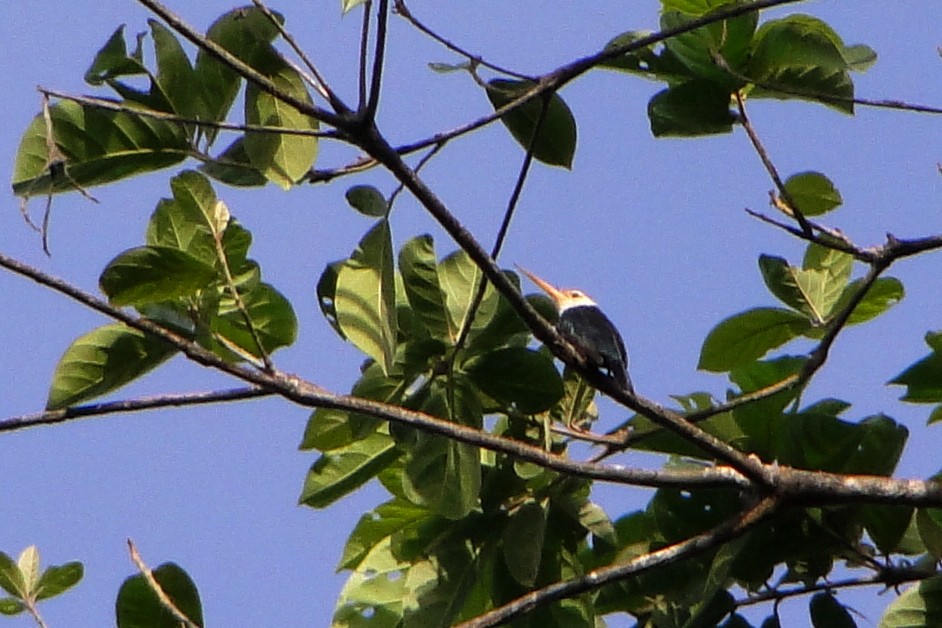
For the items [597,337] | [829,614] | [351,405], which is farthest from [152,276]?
[597,337]

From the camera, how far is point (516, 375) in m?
3.01

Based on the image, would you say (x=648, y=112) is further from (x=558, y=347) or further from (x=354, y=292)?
(x=354, y=292)

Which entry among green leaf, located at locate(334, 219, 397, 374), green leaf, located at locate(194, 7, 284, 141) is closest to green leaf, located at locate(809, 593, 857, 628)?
green leaf, located at locate(334, 219, 397, 374)

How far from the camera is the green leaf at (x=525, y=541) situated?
3.04 meters

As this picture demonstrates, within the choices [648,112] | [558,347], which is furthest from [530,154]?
[648,112]

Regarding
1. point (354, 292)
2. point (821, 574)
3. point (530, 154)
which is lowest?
point (821, 574)

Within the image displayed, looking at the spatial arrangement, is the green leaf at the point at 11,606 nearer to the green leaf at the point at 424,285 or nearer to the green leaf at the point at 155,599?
the green leaf at the point at 155,599

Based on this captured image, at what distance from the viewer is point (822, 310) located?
3248 mm

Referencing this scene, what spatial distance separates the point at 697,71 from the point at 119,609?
1.86 metres

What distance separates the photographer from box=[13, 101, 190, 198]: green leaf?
2.69 meters

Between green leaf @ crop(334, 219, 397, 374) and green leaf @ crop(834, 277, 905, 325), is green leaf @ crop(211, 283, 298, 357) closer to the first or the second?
green leaf @ crop(334, 219, 397, 374)

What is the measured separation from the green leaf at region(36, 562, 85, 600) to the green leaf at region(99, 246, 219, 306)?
0.89 m

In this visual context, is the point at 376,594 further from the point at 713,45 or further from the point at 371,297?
the point at 713,45

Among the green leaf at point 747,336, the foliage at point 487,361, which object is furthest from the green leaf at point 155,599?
the green leaf at point 747,336
